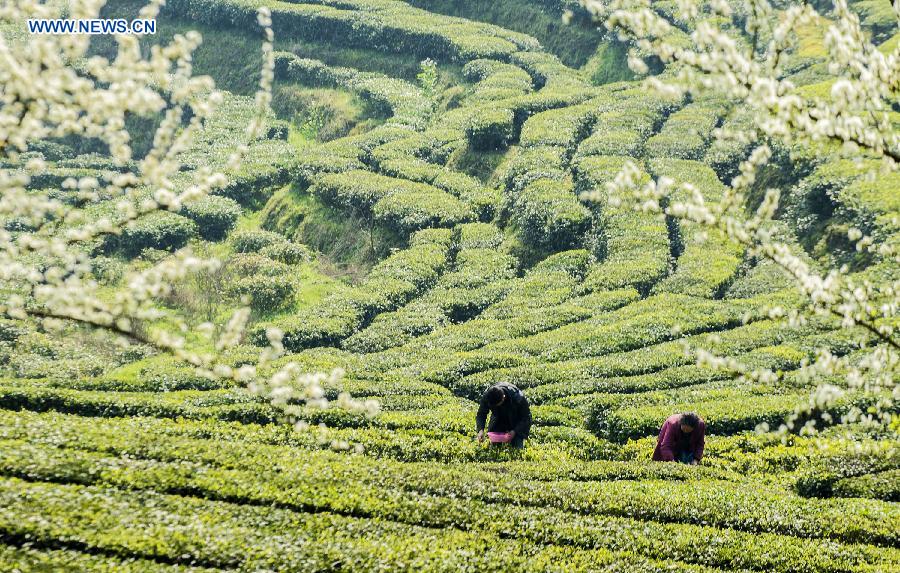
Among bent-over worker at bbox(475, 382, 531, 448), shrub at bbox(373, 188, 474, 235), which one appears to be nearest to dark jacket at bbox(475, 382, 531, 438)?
bent-over worker at bbox(475, 382, 531, 448)

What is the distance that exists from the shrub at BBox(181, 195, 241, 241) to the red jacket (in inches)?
1486

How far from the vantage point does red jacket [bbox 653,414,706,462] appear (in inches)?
690

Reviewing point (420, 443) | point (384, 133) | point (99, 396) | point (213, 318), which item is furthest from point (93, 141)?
point (420, 443)

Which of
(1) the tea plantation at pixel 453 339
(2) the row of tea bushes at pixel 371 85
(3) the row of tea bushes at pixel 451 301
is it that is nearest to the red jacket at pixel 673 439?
(1) the tea plantation at pixel 453 339

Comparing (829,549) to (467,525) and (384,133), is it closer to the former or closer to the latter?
(467,525)

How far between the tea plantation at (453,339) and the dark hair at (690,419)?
111 cm

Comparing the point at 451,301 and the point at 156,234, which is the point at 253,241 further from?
the point at 451,301

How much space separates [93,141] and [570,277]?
49493 millimetres

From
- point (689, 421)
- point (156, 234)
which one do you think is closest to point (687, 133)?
point (156, 234)

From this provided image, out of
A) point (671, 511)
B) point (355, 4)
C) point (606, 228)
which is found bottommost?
point (671, 511)

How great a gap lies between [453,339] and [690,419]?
Result: 50.7 feet

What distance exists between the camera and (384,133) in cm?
5659

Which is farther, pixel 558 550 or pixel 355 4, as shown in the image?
pixel 355 4

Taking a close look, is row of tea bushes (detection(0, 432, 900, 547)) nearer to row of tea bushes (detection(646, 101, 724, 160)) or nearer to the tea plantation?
the tea plantation
